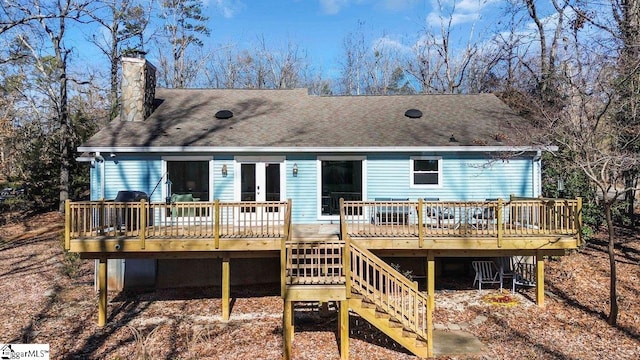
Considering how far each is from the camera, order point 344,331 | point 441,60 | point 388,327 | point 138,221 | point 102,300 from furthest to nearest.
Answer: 1. point 441,60
2. point 102,300
3. point 138,221
4. point 388,327
5. point 344,331

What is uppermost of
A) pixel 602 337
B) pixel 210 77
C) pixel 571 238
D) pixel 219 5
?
pixel 219 5

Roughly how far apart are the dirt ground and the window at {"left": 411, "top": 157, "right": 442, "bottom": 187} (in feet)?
9.75

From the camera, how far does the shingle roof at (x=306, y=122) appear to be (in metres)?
11.3

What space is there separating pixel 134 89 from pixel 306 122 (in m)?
5.62

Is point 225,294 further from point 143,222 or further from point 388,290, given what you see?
point 388,290

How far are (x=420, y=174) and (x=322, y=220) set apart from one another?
320cm

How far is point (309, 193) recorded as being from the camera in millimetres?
11438

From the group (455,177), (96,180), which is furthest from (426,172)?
(96,180)

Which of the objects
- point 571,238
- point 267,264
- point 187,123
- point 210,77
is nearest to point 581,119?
point 571,238

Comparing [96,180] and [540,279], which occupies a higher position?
[96,180]

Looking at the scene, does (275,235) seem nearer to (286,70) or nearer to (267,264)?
(267,264)

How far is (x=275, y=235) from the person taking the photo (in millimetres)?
8711

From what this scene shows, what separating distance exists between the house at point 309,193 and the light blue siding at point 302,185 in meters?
0.03

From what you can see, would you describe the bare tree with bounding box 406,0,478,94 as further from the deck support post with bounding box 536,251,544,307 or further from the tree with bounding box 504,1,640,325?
the deck support post with bounding box 536,251,544,307
